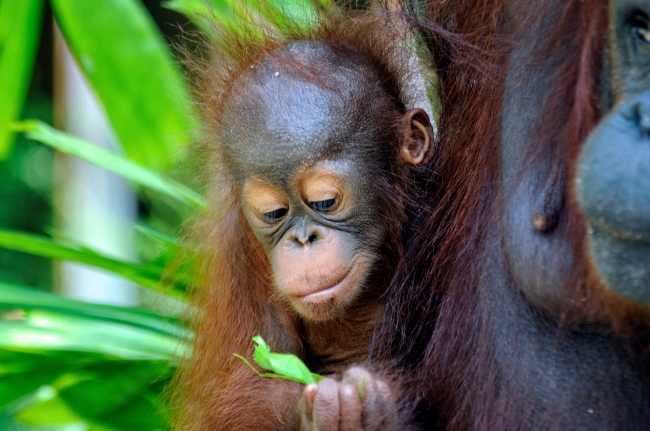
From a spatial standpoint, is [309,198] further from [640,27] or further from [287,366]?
[640,27]

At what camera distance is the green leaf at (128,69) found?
2.38m

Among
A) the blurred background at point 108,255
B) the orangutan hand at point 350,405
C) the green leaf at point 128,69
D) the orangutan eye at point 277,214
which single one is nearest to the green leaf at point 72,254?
the blurred background at point 108,255

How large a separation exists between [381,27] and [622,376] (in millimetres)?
935

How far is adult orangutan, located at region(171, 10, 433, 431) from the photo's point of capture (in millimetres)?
1744

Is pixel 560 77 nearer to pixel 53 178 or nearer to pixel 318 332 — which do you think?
pixel 318 332

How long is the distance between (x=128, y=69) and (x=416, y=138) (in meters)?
0.96

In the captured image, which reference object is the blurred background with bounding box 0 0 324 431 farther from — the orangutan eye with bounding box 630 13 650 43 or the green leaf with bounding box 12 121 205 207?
the orangutan eye with bounding box 630 13 650 43

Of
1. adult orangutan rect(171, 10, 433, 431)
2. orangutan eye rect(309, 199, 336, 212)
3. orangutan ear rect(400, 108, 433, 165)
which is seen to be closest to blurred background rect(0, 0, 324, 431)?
adult orangutan rect(171, 10, 433, 431)

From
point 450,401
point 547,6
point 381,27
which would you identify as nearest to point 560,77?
point 547,6

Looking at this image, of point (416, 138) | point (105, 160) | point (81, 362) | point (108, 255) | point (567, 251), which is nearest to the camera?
point (567, 251)

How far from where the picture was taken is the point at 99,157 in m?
2.26

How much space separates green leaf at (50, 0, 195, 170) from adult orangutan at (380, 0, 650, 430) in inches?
43.1

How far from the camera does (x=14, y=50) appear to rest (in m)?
2.48

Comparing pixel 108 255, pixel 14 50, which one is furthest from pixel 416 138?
pixel 14 50
